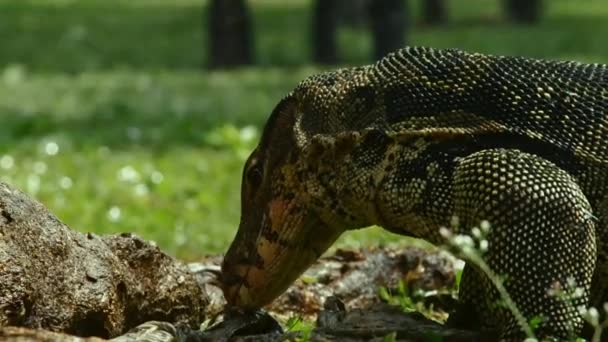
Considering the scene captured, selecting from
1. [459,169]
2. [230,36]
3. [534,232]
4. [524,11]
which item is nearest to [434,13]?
[524,11]

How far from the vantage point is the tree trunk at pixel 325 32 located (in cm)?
2147

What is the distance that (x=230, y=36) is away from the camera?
65.0ft

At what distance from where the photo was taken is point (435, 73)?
172 inches

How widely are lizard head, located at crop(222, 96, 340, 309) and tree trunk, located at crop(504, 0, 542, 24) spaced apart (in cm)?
2685

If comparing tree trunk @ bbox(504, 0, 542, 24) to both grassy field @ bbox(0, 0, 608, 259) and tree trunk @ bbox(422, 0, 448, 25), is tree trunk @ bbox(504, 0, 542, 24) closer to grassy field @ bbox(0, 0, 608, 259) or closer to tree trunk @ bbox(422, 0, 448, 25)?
grassy field @ bbox(0, 0, 608, 259)

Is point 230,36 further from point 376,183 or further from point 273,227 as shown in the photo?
point 376,183

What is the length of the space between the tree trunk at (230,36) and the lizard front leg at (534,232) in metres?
15.4

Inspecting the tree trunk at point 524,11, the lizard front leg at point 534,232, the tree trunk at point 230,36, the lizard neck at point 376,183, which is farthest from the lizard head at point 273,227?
the tree trunk at point 524,11

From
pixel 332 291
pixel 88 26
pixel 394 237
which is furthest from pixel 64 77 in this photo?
pixel 332 291

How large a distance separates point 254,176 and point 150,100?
10.4 metres

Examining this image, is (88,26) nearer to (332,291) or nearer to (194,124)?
(194,124)

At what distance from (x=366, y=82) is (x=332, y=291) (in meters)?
1.52

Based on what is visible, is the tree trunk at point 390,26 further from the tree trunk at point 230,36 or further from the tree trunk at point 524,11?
the tree trunk at point 524,11

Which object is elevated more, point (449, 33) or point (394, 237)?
point (394, 237)
